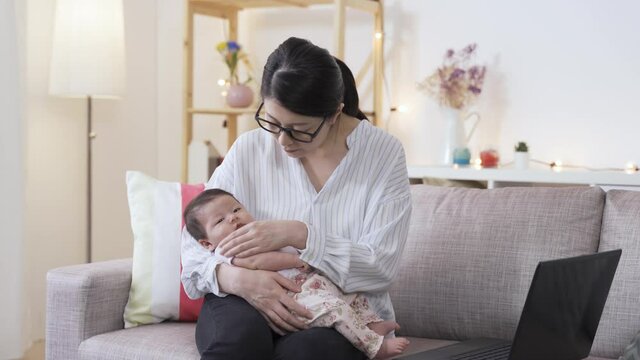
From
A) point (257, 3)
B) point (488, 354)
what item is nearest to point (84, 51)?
point (257, 3)

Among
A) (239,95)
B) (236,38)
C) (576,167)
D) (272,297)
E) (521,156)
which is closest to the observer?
(272,297)

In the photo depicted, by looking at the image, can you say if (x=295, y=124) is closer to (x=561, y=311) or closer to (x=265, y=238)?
(x=265, y=238)

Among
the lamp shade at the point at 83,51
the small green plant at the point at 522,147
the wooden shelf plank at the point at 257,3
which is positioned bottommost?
the small green plant at the point at 522,147

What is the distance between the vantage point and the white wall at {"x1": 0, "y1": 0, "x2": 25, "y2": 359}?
12.0 feet

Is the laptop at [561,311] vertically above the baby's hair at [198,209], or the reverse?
the baby's hair at [198,209]

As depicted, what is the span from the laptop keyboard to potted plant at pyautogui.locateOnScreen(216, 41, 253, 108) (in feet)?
7.17

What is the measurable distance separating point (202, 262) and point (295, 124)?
40 centimetres

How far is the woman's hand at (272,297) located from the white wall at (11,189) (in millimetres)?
1835

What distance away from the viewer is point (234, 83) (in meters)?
4.23

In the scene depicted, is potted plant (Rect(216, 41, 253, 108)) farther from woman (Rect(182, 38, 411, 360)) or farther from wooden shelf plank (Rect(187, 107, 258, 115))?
woman (Rect(182, 38, 411, 360))

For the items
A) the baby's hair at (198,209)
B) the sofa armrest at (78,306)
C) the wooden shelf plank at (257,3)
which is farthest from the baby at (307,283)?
the wooden shelf plank at (257,3)

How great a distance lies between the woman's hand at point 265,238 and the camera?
2.13 metres

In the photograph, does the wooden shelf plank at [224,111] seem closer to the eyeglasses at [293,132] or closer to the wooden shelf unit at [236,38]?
the wooden shelf unit at [236,38]

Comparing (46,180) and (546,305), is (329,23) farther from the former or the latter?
(546,305)
